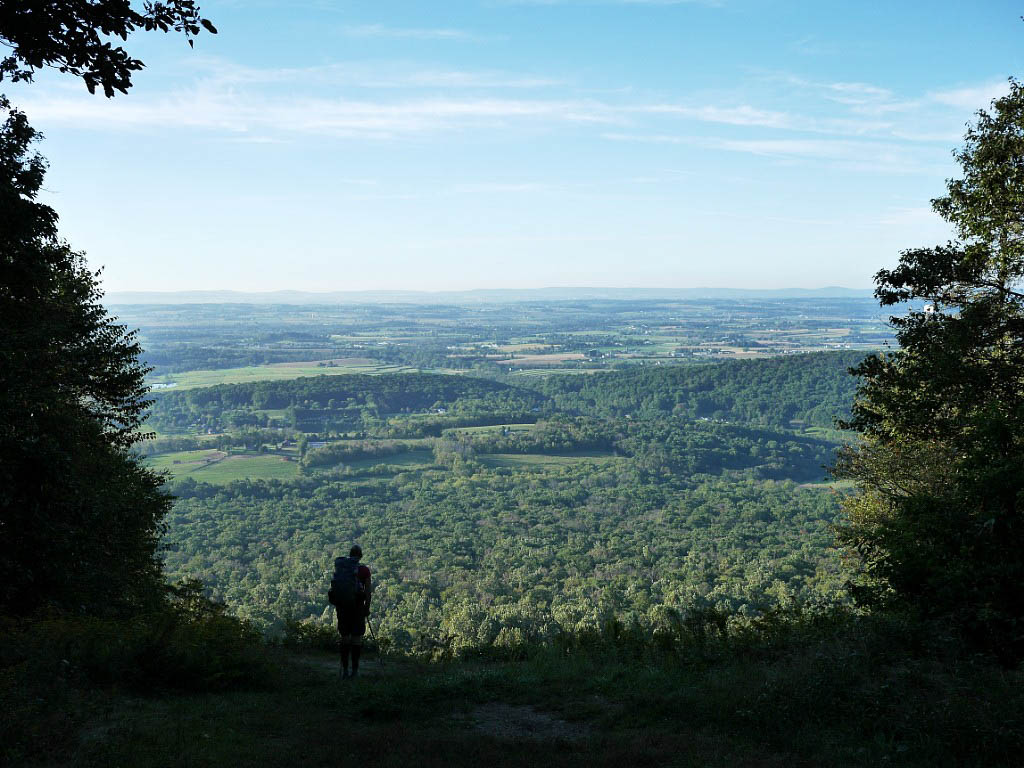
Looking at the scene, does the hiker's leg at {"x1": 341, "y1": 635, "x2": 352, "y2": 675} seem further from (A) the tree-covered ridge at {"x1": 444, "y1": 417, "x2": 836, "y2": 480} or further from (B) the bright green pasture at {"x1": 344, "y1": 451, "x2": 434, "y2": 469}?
(B) the bright green pasture at {"x1": 344, "y1": 451, "x2": 434, "y2": 469}

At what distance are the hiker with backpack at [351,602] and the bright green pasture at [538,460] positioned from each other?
278 ft

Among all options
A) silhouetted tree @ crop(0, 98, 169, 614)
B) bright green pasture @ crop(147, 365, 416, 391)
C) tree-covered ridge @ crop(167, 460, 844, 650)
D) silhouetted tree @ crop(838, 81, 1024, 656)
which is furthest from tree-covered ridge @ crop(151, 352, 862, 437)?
silhouetted tree @ crop(838, 81, 1024, 656)

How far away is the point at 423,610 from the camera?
36969mm

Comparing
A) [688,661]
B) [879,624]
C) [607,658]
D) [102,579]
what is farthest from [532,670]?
[102,579]

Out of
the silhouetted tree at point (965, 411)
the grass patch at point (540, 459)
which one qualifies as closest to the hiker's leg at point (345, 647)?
the silhouetted tree at point (965, 411)

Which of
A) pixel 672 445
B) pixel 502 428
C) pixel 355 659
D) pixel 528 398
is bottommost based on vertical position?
pixel 672 445

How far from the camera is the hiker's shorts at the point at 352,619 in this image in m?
9.73

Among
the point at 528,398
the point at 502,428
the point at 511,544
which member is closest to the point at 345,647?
the point at 511,544

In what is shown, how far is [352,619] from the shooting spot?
973 cm

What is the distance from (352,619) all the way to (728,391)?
13376cm

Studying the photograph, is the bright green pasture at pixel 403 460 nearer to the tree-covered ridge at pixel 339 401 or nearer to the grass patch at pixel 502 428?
the grass patch at pixel 502 428

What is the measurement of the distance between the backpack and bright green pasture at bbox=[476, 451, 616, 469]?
84779 millimetres

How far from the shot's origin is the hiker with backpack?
973 cm

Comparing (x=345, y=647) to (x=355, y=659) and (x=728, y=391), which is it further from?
Answer: (x=728, y=391)
